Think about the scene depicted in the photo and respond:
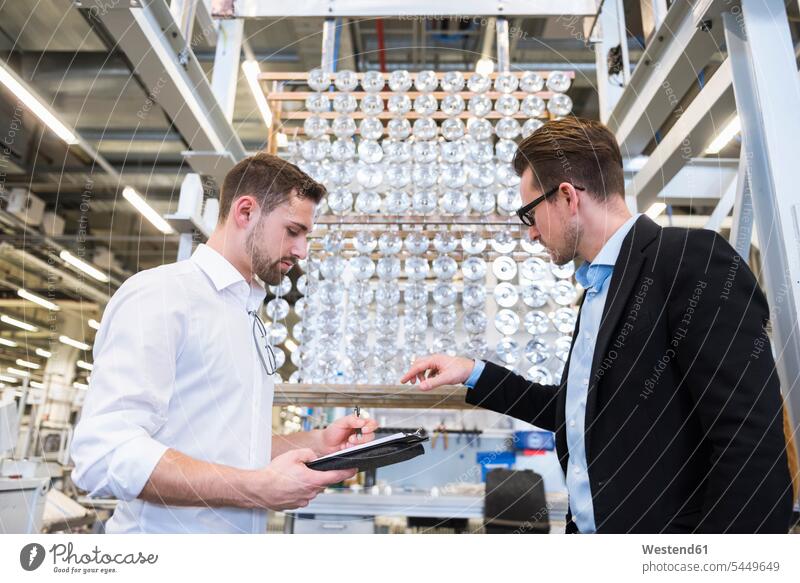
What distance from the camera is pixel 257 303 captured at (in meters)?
1.18

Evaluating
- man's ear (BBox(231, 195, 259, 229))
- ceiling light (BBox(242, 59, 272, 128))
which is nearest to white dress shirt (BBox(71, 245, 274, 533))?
man's ear (BBox(231, 195, 259, 229))

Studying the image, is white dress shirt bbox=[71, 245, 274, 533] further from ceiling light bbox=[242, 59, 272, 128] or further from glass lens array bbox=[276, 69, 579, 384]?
ceiling light bbox=[242, 59, 272, 128]

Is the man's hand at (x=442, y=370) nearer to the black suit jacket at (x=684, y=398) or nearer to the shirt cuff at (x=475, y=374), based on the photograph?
the shirt cuff at (x=475, y=374)

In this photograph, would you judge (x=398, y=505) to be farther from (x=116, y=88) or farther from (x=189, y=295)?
(x=116, y=88)

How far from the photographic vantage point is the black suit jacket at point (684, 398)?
67 centimetres

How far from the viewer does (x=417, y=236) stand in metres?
1.64

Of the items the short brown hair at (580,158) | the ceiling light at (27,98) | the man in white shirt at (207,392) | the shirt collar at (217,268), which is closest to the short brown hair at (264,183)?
the man in white shirt at (207,392)

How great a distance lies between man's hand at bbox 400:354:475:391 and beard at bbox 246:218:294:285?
1.24ft

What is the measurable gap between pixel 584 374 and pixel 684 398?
0.17 metres

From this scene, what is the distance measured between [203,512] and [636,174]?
154 centimetres

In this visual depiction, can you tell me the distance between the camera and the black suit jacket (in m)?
0.67

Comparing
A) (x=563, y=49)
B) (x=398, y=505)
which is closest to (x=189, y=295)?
(x=398, y=505)
